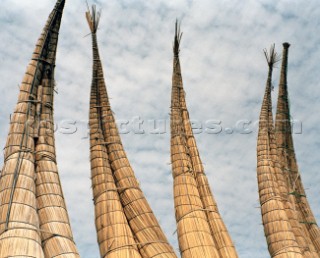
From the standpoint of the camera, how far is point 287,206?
690 inches

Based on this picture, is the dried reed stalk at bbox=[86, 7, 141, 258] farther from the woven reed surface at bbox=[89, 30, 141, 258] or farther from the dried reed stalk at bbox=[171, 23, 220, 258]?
the dried reed stalk at bbox=[171, 23, 220, 258]

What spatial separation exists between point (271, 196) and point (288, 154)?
13.6 ft

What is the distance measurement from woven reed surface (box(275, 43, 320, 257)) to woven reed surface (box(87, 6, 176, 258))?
7935 mm

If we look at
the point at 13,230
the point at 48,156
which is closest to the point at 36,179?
the point at 48,156

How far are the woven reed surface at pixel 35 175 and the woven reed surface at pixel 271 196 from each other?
27.6 feet

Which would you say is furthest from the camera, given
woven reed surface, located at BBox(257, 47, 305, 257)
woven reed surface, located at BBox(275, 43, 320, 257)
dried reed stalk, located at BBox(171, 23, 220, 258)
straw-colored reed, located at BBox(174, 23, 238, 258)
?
woven reed surface, located at BBox(275, 43, 320, 257)

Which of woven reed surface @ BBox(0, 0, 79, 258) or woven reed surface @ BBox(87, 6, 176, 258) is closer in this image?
woven reed surface @ BBox(0, 0, 79, 258)

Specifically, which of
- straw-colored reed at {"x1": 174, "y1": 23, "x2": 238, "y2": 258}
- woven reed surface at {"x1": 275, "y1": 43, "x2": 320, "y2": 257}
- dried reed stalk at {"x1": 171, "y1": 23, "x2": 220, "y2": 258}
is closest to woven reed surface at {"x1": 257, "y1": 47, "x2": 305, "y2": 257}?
woven reed surface at {"x1": 275, "y1": 43, "x2": 320, "y2": 257}

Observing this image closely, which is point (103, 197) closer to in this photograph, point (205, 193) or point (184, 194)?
point (184, 194)

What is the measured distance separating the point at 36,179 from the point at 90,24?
683 cm

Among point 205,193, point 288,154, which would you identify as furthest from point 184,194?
point 288,154

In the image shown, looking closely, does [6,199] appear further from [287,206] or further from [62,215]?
[287,206]

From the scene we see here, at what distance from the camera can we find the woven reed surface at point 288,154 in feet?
62.8

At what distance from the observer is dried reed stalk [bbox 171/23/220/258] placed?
43.8 feet
